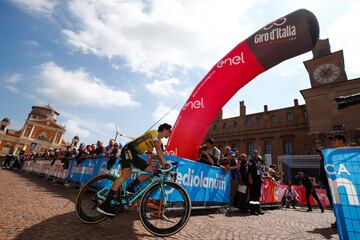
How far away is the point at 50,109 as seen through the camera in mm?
78125

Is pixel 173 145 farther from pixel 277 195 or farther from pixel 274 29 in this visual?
pixel 277 195

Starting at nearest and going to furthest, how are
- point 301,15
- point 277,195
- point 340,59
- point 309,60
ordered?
point 301,15 < point 277,195 < point 340,59 < point 309,60

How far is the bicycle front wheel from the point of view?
331 centimetres

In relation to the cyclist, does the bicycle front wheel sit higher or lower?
lower

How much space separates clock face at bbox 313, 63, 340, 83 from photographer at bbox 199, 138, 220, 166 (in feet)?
104

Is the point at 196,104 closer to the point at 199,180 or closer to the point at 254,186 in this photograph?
the point at 199,180

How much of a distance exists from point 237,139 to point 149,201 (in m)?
37.6

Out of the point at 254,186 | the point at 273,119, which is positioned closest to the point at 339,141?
the point at 254,186

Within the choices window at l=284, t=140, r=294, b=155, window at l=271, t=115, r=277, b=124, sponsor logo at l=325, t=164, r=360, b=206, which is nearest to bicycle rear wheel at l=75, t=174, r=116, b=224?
sponsor logo at l=325, t=164, r=360, b=206

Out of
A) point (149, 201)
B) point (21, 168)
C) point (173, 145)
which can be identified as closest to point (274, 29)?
point (173, 145)

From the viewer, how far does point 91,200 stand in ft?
12.1

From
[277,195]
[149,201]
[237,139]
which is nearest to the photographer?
[149,201]

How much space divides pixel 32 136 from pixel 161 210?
7272 centimetres

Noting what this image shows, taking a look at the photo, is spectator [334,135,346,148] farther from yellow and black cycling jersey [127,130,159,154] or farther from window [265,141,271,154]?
window [265,141,271,154]
